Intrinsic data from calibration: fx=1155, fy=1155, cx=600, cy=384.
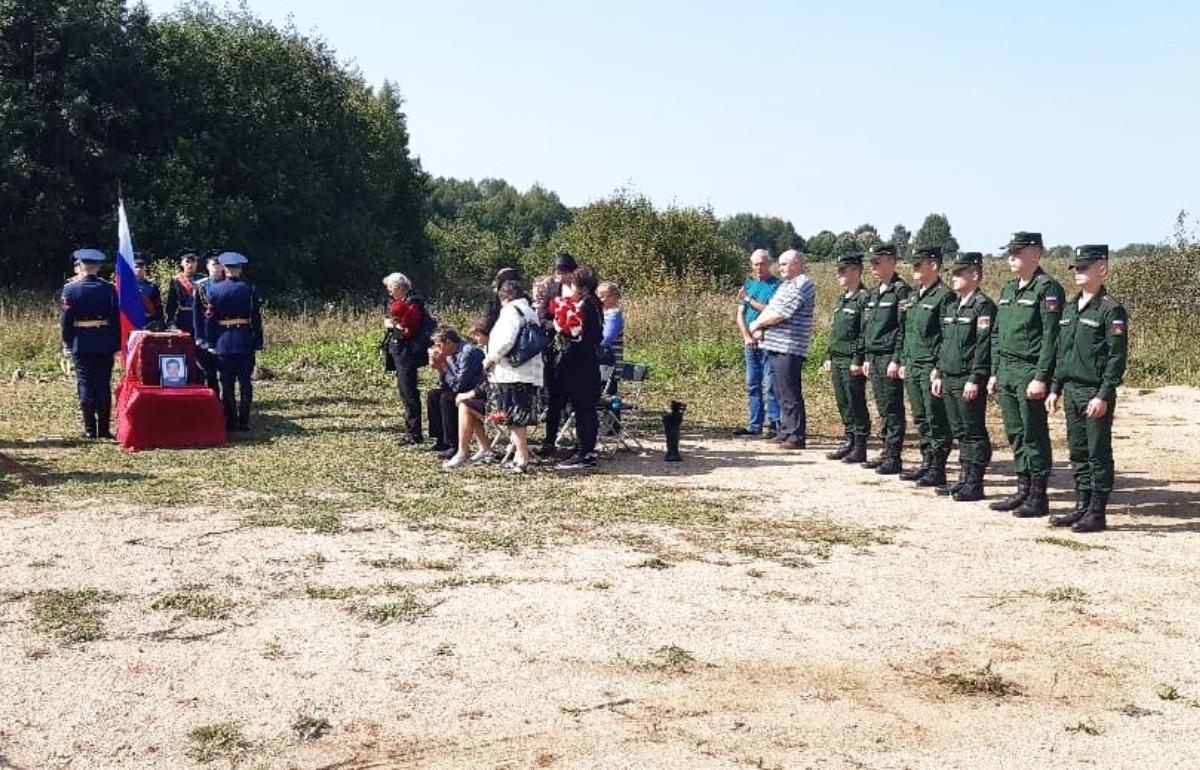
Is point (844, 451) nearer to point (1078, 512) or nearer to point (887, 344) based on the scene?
point (887, 344)

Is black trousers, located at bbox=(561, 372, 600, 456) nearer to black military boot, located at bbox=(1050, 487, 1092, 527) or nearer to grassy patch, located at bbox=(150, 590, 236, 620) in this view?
black military boot, located at bbox=(1050, 487, 1092, 527)

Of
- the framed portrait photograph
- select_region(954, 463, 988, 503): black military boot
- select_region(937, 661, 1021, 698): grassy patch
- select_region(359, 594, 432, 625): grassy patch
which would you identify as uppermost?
the framed portrait photograph

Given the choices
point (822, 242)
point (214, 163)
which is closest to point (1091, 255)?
point (214, 163)

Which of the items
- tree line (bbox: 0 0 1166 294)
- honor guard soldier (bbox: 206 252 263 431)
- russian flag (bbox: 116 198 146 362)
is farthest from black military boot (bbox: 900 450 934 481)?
tree line (bbox: 0 0 1166 294)

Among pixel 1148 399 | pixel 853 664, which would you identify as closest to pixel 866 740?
pixel 853 664

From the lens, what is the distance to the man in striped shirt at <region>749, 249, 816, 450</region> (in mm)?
11297

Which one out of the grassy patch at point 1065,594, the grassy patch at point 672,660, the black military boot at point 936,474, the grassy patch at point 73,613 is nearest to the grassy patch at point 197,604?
the grassy patch at point 73,613

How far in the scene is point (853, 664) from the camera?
5.21m

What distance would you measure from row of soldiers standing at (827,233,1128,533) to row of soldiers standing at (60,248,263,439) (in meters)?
6.03

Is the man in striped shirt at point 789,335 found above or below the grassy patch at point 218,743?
above

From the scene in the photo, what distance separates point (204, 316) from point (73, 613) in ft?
22.2

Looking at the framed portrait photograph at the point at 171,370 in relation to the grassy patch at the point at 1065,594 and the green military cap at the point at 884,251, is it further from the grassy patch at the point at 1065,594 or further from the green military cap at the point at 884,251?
the grassy patch at the point at 1065,594

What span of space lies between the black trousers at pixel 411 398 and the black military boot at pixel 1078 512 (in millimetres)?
5986

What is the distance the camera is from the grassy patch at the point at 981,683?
4863 mm
